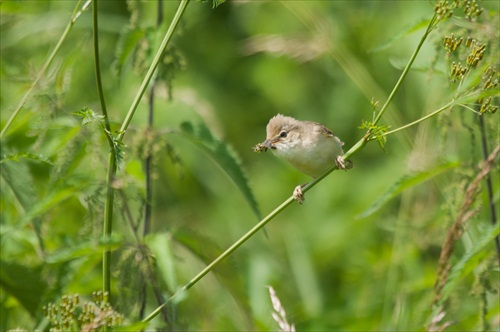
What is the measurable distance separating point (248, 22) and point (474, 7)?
5.36m

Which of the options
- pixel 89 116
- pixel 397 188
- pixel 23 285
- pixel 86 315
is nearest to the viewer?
pixel 89 116

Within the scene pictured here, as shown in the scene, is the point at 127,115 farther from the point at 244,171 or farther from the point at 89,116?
the point at 244,171

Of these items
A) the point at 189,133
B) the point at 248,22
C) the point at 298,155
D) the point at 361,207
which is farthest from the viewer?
the point at 248,22

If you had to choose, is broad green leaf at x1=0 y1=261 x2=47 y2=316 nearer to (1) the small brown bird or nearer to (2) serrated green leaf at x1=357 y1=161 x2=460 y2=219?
(1) the small brown bird

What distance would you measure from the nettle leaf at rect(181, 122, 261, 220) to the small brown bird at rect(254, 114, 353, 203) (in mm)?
236

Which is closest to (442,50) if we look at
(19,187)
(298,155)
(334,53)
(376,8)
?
(298,155)

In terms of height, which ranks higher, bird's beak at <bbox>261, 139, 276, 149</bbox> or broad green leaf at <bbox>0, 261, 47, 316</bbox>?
bird's beak at <bbox>261, 139, 276, 149</bbox>

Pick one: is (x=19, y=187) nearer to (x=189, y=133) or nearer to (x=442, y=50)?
(x=189, y=133)

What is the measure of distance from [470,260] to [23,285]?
61.8 inches

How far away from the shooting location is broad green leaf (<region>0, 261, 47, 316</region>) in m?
3.22

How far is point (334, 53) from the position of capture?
5336 mm

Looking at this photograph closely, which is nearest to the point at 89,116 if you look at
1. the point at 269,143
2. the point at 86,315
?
the point at 86,315

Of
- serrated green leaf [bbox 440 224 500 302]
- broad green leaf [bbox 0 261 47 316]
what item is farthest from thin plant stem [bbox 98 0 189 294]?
serrated green leaf [bbox 440 224 500 302]

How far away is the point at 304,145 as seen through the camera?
338 centimetres
